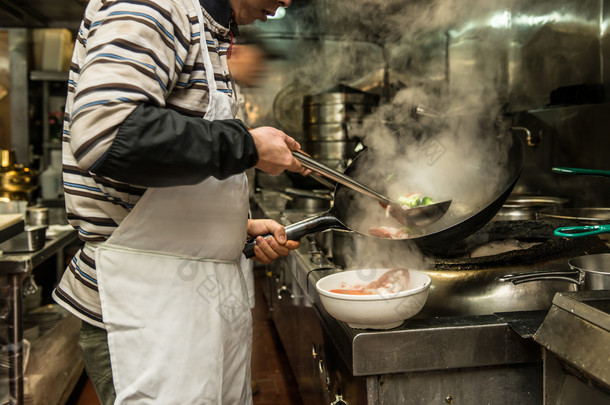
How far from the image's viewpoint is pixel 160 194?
1156 mm

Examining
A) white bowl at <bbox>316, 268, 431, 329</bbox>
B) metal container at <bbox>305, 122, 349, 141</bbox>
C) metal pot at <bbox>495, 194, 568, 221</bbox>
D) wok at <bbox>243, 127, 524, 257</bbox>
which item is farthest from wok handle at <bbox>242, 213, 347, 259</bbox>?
metal container at <bbox>305, 122, 349, 141</bbox>

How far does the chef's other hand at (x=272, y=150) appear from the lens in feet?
3.58

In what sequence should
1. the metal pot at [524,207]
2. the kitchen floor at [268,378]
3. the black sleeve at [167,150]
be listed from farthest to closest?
the kitchen floor at [268,378] → the metal pot at [524,207] → the black sleeve at [167,150]

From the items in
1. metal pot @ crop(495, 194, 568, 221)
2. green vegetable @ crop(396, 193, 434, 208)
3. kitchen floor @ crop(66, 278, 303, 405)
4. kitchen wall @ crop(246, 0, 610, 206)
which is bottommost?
kitchen floor @ crop(66, 278, 303, 405)

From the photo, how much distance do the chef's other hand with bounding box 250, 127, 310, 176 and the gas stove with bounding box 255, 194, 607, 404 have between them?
0.45 meters

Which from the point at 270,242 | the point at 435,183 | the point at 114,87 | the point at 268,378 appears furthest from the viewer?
the point at 268,378

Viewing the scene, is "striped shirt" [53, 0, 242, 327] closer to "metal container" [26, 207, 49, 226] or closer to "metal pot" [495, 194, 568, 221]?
"metal pot" [495, 194, 568, 221]

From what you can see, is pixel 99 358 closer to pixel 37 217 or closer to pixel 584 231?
pixel 584 231

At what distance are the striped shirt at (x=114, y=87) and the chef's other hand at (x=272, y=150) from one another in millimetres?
181

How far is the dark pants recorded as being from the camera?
125 centimetres

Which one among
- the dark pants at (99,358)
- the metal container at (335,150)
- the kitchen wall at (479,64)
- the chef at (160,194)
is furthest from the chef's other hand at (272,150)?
the metal container at (335,150)

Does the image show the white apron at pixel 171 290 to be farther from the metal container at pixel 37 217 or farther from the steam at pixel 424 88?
the metal container at pixel 37 217

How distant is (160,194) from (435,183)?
1.29 metres

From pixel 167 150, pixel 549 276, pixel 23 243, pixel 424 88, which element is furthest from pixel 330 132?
pixel 167 150
